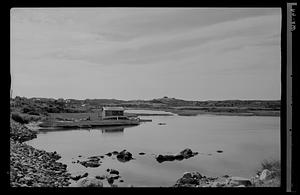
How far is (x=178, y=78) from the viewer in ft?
9.85

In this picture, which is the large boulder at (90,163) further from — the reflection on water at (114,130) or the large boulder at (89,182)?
the reflection on water at (114,130)

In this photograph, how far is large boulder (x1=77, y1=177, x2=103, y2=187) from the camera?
9.26 feet

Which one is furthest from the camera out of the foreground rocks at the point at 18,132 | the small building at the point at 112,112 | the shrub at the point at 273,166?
the small building at the point at 112,112

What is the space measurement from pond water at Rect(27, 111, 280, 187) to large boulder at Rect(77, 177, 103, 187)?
8cm

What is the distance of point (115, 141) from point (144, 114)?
1.14 feet

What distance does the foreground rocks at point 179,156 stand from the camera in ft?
9.57

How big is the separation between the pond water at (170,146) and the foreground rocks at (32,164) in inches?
2.4

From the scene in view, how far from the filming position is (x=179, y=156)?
2.94 m

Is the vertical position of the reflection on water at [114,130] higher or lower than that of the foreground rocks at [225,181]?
higher

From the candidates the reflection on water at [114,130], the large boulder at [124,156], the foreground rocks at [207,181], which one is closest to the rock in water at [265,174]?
the foreground rocks at [207,181]

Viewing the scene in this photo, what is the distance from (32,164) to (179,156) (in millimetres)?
1243
